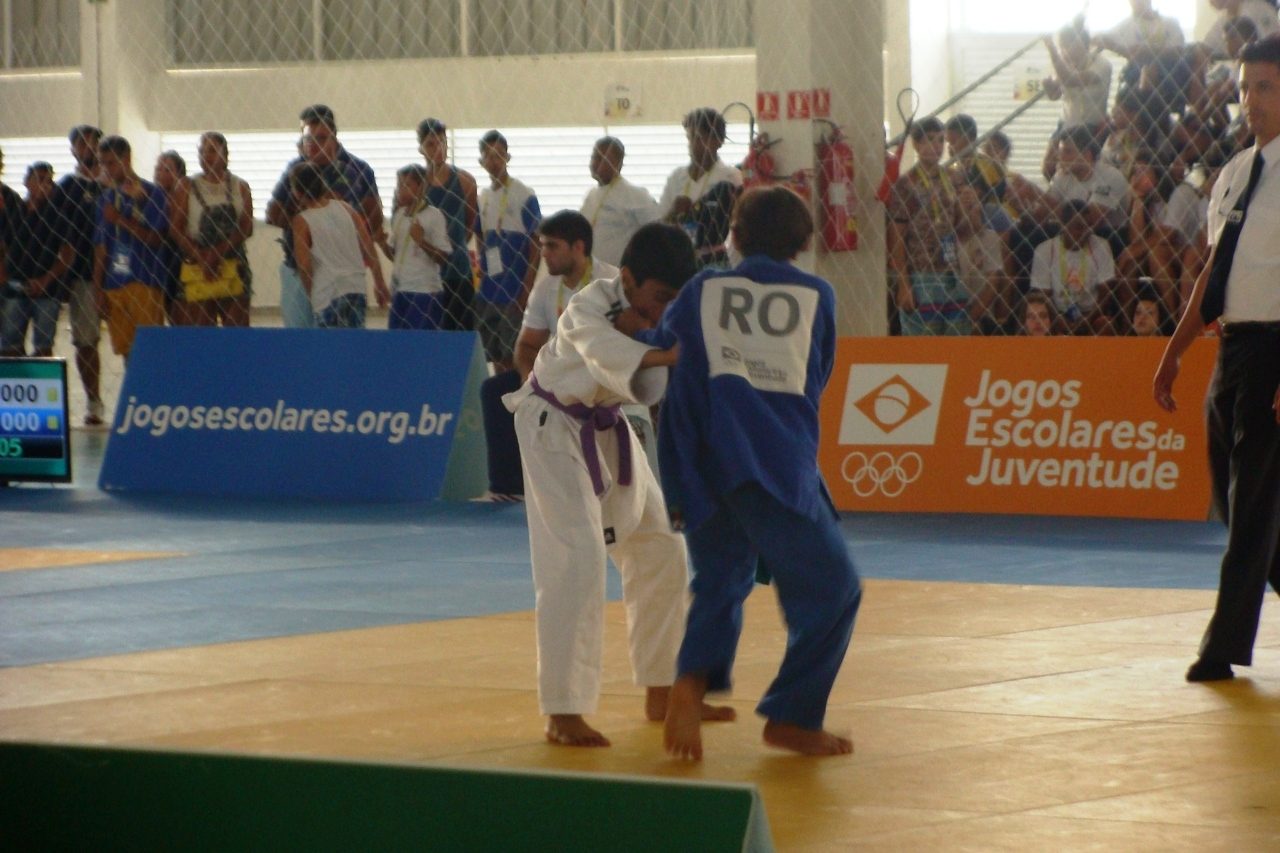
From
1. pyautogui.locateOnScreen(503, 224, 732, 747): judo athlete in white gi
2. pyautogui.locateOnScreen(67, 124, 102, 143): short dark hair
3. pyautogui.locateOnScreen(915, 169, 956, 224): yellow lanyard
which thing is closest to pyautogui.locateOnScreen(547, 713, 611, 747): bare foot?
pyautogui.locateOnScreen(503, 224, 732, 747): judo athlete in white gi

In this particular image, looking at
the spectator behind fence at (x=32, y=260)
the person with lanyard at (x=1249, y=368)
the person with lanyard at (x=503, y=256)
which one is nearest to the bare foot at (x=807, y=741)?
the person with lanyard at (x=1249, y=368)

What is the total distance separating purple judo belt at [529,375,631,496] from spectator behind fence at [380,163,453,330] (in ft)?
25.7

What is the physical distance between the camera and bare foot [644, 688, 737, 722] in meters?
5.86

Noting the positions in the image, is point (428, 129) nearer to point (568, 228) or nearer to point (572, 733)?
point (568, 228)

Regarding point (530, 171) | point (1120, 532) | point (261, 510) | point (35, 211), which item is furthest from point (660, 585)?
point (530, 171)

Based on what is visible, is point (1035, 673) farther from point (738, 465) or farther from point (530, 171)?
point (530, 171)

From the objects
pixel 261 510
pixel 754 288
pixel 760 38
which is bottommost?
pixel 261 510

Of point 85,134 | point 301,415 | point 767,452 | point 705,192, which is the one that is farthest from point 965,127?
point 767,452

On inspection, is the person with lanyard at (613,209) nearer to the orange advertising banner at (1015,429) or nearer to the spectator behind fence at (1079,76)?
the orange advertising banner at (1015,429)

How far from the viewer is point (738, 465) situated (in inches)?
207

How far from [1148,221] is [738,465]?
6969 millimetres

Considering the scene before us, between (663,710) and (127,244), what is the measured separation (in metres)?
9.84

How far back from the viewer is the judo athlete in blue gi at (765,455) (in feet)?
17.4

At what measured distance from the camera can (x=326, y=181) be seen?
13.7 meters
